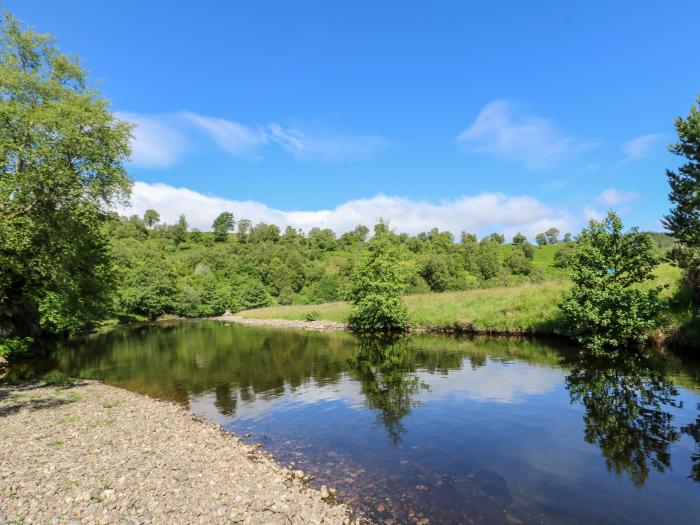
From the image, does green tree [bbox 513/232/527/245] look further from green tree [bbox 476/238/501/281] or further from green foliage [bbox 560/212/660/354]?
green foliage [bbox 560/212/660/354]

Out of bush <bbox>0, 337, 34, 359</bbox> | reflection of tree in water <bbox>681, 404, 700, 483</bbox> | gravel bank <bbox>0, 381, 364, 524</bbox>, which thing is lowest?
reflection of tree in water <bbox>681, 404, 700, 483</bbox>

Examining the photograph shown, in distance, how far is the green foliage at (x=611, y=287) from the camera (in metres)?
28.4

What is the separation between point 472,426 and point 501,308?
33.0 meters

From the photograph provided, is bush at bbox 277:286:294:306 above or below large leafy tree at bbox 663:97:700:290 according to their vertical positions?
below

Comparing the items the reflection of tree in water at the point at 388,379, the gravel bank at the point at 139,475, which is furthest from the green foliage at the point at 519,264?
the gravel bank at the point at 139,475

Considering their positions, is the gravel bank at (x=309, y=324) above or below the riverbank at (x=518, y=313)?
below

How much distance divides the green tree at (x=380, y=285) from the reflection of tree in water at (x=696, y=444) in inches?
1484

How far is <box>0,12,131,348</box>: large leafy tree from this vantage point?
22.2 metres

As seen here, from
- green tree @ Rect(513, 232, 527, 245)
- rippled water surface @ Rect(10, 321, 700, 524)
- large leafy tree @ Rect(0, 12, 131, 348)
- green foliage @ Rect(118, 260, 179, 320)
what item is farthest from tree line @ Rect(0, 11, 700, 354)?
green tree @ Rect(513, 232, 527, 245)

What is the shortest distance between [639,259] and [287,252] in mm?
148284

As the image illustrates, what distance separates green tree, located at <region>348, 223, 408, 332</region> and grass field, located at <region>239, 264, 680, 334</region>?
412 cm

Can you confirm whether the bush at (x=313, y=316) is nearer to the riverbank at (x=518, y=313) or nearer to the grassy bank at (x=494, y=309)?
the riverbank at (x=518, y=313)

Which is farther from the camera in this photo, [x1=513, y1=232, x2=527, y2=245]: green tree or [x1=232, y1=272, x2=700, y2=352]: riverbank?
[x1=513, y1=232, x2=527, y2=245]: green tree

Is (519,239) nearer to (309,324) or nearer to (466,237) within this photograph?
(466,237)
